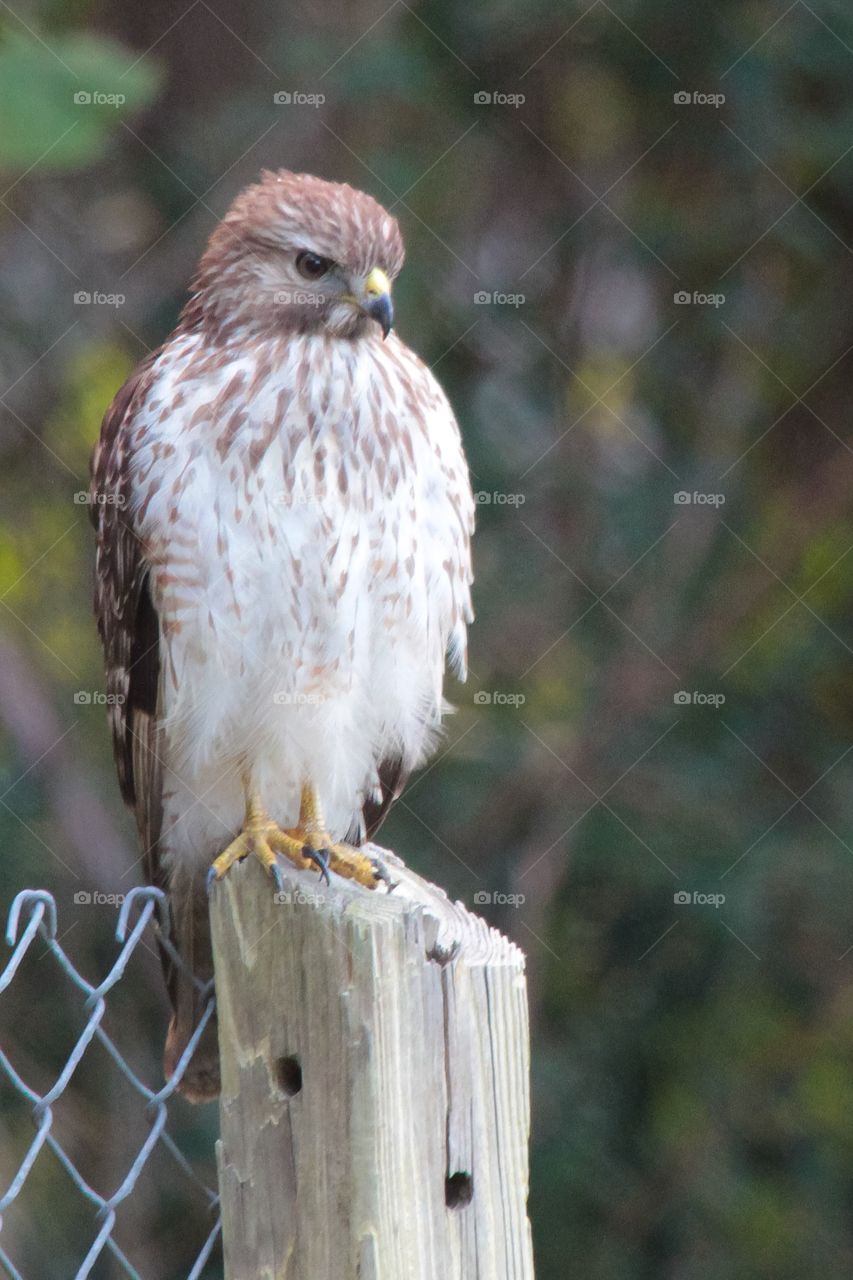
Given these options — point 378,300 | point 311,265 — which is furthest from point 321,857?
point 311,265

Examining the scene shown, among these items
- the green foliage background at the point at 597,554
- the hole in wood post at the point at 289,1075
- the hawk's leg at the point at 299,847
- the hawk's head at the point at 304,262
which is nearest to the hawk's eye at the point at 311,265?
the hawk's head at the point at 304,262

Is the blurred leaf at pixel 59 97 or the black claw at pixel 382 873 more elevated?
the blurred leaf at pixel 59 97

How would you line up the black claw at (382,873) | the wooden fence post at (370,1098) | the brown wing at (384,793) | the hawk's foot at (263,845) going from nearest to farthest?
1. the wooden fence post at (370,1098)
2. the black claw at (382,873)
3. the hawk's foot at (263,845)
4. the brown wing at (384,793)

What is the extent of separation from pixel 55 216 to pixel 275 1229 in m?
3.63

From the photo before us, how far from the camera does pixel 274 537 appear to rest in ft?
9.52

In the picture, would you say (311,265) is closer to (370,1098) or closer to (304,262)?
(304,262)

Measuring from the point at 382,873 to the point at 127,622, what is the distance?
94 cm

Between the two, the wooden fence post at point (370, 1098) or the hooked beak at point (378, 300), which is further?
the hooked beak at point (378, 300)

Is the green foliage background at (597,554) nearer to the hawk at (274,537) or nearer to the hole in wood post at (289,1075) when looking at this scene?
the hawk at (274,537)

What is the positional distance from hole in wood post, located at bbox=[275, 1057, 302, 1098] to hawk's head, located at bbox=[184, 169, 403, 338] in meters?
1.52

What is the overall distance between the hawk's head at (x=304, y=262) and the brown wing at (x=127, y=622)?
0.20 meters

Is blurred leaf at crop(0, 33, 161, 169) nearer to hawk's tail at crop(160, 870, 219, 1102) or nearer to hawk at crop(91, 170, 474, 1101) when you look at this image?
hawk at crop(91, 170, 474, 1101)

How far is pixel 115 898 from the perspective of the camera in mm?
4258

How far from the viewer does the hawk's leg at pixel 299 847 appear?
2.55 m
